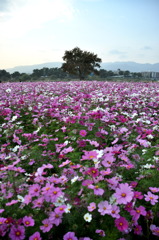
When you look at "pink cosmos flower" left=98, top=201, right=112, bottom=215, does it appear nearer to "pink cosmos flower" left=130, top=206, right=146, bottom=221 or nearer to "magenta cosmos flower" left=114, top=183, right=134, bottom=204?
"magenta cosmos flower" left=114, top=183, right=134, bottom=204

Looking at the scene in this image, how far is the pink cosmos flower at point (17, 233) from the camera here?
187cm

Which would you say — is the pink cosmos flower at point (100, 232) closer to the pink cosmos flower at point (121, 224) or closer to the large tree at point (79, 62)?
the pink cosmos flower at point (121, 224)

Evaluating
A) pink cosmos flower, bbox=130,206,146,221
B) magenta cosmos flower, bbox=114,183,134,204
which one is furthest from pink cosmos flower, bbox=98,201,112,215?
pink cosmos flower, bbox=130,206,146,221

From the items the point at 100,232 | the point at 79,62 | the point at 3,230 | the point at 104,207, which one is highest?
the point at 79,62

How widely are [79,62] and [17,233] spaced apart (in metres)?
41.7

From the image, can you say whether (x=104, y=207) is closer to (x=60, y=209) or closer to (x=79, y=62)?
(x=60, y=209)

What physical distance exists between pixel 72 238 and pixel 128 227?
1.84 ft

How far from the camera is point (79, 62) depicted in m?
41.6

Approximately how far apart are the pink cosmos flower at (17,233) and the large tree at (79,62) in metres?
40.6

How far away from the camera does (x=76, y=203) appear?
220cm

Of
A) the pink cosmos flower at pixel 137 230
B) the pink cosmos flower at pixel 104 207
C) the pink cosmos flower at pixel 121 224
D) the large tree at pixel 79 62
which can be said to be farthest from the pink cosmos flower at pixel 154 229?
the large tree at pixel 79 62

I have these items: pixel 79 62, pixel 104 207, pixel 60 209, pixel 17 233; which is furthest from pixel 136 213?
pixel 79 62

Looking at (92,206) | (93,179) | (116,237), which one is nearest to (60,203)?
(92,206)

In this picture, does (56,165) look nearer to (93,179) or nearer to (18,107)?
(93,179)
